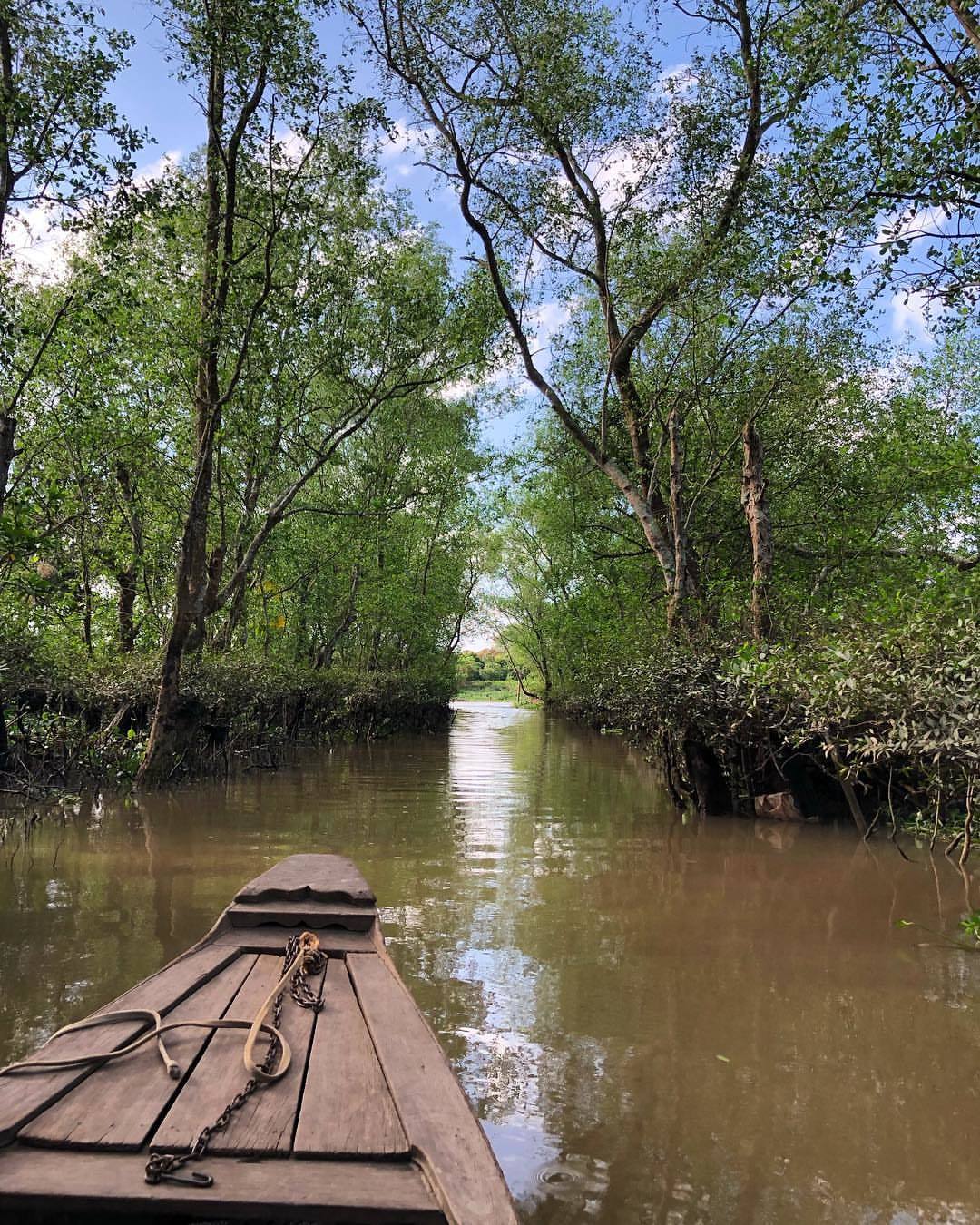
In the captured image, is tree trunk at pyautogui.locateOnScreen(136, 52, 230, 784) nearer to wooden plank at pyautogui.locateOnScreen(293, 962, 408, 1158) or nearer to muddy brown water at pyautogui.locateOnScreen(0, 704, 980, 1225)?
muddy brown water at pyautogui.locateOnScreen(0, 704, 980, 1225)

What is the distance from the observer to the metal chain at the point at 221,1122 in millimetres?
2117

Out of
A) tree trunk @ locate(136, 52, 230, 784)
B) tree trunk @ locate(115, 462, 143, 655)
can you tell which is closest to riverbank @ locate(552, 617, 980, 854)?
tree trunk @ locate(136, 52, 230, 784)

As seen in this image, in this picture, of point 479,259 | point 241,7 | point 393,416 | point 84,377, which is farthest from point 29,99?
point 393,416

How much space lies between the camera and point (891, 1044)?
4711 millimetres

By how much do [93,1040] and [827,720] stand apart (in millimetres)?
6267

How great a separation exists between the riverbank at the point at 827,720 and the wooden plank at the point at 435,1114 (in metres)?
4.26

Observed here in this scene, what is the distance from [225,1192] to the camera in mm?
2078

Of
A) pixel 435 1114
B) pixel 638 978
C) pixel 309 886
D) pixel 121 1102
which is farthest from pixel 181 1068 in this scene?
pixel 638 978

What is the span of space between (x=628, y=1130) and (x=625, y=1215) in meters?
0.60

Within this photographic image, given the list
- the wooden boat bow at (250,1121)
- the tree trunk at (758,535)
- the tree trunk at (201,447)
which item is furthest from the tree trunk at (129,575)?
the wooden boat bow at (250,1121)

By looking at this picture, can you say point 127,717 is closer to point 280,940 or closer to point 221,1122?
point 280,940

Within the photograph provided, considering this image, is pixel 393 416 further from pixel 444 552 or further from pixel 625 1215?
pixel 625 1215

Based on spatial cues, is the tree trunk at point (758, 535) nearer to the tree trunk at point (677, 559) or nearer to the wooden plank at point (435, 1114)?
the tree trunk at point (677, 559)

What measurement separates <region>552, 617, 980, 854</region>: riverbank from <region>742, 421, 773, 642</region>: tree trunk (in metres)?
0.65
